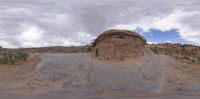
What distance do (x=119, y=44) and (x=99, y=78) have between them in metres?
4.17

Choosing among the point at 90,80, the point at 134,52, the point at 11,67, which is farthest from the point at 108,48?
the point at 11,67

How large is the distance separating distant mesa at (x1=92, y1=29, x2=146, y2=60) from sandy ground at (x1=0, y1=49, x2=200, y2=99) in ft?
2.66

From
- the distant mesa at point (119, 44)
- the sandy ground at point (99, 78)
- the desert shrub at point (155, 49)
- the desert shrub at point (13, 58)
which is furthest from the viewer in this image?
the desert shrub at point (155, 49)

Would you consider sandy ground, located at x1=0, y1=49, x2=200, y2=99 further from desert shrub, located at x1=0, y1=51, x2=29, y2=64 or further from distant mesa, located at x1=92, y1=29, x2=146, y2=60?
desert shrub, located at x1=0, y1=51, x2=29, y2=64

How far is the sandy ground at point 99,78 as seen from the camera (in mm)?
27344

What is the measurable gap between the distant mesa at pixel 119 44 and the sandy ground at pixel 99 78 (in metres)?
0.81

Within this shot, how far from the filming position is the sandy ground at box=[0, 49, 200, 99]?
27344mm

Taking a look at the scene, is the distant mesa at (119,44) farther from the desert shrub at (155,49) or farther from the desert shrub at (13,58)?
the desert shrub at (13,58)

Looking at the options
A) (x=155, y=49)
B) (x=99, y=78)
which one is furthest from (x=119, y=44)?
(x=155, y=49)

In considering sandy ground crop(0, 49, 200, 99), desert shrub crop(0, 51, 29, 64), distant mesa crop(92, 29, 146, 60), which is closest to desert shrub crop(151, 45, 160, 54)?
distant mesa crop(92, 29, 146, 60)

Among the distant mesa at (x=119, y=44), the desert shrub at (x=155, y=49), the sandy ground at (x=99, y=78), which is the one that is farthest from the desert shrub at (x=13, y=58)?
the desert shrub at (x=155, y=49)

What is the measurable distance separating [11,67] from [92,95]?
7741 millimetres

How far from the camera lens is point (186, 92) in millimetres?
27859

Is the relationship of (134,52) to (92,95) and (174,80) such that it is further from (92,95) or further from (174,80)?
(92,95)
